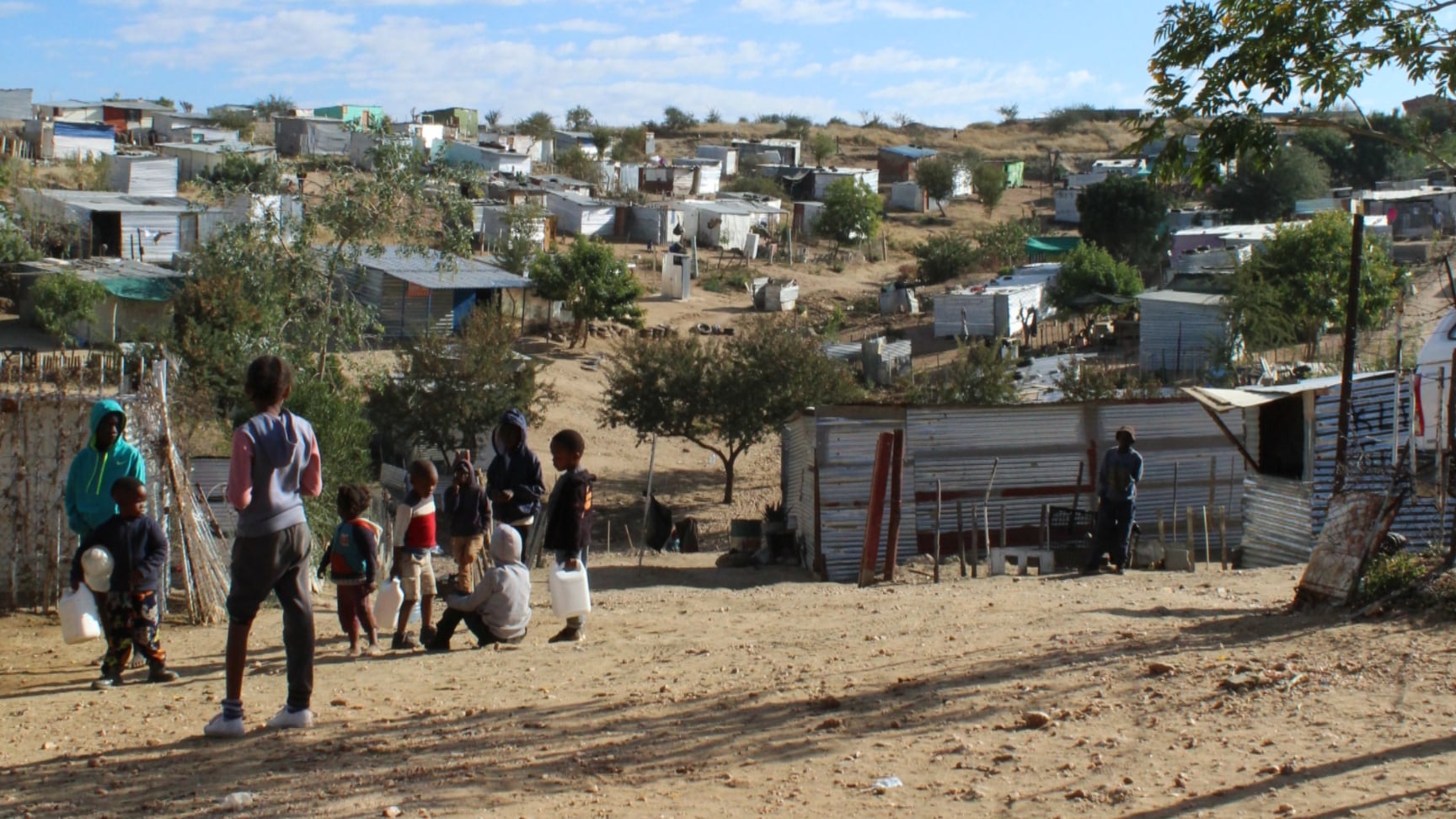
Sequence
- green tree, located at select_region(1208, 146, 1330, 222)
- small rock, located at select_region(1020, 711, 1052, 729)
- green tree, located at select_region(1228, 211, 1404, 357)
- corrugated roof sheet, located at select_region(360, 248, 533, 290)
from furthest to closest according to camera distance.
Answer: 1. green tree, located at select_region(1208, 146, 1330, 222)
2. corrugated roof sheet, located at select_region(360, 248, 533, 290)
3. green tree, located at select_region(1228, 211, 1404, 357)
4. small rock, located at select_region(1020, 711, 1052, 729)

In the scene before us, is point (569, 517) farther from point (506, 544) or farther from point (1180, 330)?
point (1180, 330)

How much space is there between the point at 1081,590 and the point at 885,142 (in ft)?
301

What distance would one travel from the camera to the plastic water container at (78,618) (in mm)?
6258

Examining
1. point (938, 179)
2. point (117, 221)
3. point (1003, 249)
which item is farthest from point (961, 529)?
point (938, 179)

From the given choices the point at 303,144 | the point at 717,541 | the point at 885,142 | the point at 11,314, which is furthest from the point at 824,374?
the point at 885,142

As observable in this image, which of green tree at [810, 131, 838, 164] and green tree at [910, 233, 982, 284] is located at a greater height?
green tree at [810, 131, 838, 164]

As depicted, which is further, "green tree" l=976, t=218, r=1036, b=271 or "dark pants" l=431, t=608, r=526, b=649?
"green tree" l=976, t=218, r=1036, b=271

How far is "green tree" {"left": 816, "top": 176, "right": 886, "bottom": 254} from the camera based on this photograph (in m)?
57.9

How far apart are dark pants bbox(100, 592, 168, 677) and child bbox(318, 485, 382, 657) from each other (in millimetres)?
978

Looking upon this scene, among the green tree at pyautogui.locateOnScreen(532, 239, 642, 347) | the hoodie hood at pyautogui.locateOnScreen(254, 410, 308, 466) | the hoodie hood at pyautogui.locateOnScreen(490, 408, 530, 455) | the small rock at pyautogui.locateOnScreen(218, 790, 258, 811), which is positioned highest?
the green tree at pyautogui.locateOnScreen(532, 239, 642, 347)

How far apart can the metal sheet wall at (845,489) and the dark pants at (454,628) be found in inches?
294

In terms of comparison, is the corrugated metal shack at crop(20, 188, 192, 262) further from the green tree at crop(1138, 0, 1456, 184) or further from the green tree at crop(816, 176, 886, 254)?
the green tree at crop(1138, 0, 1456, 184)

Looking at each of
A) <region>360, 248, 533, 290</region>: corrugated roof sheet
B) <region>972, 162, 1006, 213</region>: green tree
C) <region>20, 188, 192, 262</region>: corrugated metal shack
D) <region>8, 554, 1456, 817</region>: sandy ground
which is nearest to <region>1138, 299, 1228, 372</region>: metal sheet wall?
<region>360, 248, 533, 290</region>: corrugated roof sheet

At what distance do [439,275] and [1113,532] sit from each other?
2992 cm
